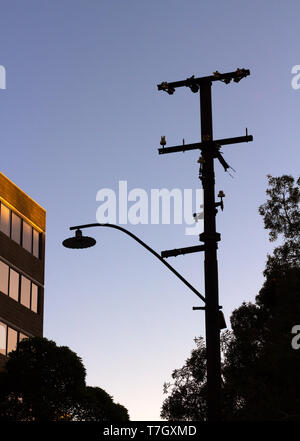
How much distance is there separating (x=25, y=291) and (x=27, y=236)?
357cm

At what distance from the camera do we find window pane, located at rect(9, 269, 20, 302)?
45.4 metres

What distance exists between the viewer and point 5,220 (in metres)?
45.3

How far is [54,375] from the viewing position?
3316 centimetres

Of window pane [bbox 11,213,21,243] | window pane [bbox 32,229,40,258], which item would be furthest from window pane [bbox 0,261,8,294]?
window pane [bbox 32,229,40,258]

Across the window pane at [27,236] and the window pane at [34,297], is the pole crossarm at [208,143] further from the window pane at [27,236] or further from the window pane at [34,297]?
the window pane at [34,297]

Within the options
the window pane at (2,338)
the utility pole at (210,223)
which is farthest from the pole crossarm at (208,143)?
the window pane at (2,338)

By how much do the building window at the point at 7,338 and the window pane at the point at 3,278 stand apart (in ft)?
6.62

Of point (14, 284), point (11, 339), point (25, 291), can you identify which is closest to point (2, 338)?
point (11, 339)

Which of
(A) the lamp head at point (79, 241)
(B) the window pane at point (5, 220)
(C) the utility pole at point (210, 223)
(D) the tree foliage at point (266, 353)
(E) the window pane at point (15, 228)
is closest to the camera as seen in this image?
(C) the utility pole at point (210, 223)

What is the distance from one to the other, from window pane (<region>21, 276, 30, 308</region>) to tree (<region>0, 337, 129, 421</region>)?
1286cm

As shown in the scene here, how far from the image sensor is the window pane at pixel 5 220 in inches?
1766

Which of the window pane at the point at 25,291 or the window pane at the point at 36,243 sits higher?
the window pane at the point at 36,243

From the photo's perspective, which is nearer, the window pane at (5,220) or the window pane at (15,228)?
the window pane at (5,220)

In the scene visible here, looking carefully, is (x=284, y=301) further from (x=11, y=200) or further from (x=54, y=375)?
(x=11, y=200)
